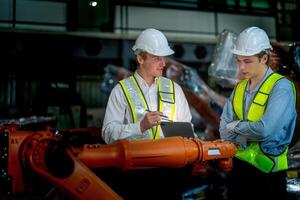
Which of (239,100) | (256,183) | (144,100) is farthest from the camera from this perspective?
(144,100)

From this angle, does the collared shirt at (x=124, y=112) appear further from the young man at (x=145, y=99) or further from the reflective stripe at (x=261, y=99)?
the reflective stripe at (x=261, y=99)

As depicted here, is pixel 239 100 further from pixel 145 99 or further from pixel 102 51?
pixel 102 51

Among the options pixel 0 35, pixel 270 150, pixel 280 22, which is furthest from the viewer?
pixel 280 22

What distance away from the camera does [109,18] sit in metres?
10.0

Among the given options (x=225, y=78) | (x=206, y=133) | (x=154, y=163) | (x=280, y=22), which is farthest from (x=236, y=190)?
(x=280, y=22)

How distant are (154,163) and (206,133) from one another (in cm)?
382

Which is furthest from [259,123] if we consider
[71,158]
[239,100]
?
[71,158]

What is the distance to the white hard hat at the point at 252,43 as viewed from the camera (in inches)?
116

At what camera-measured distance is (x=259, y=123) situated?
2.66 metres

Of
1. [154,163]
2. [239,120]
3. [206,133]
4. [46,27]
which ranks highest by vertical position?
[46,27]

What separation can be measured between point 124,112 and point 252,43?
121 centimetres

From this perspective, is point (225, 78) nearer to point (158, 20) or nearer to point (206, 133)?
point (206, 133)

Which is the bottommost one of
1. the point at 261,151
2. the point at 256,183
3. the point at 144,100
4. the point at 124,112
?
the point at 256,183

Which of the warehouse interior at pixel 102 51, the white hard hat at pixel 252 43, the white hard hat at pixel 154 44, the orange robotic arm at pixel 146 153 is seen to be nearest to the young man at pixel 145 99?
the white hard hat at pixel 154 44
